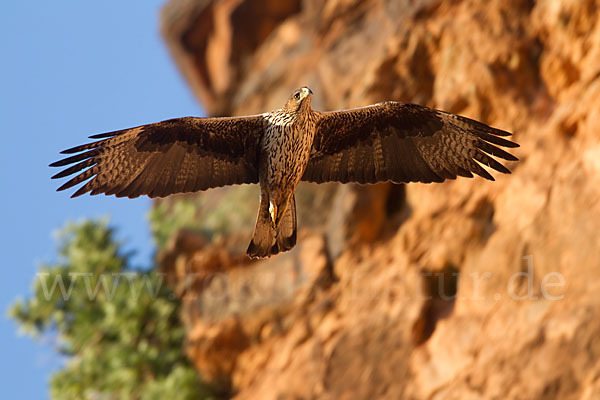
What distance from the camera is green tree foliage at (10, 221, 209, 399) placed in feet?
35.5

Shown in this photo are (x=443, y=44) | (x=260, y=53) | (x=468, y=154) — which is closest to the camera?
(x=468, y=154)

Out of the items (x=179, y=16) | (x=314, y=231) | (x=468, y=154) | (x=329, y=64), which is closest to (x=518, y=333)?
(x=468, y=154)

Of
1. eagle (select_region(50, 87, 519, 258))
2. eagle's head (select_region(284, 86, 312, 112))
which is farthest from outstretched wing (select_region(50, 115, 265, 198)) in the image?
eagle's head (select_region(284, 86, 312, 112))

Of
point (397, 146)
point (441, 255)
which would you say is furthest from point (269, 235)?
point (441, 255)

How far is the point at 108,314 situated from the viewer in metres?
11.3

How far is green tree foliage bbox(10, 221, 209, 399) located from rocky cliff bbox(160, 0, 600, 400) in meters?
0.61

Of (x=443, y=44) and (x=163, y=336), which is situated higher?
(x=443, y=44)

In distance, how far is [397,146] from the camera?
272 inches

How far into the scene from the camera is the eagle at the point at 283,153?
6336 mm

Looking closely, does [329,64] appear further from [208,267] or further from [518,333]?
[518,333]

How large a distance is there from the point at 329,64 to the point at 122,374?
16.5 ft

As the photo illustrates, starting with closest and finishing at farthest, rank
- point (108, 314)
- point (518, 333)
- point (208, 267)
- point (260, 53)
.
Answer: point (518, 333)
point (208, 267)
point (108, 314)
point (260, 53)

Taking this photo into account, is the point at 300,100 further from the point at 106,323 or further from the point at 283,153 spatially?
the point at 106,323

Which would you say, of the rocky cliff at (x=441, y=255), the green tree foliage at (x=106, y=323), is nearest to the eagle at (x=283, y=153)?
the rocky cliff at (x=441, y=255)
